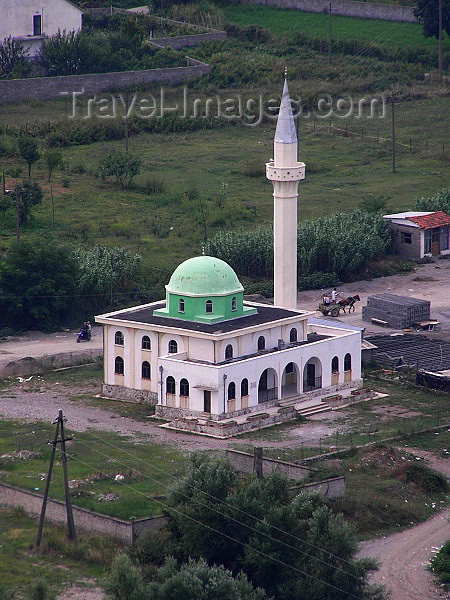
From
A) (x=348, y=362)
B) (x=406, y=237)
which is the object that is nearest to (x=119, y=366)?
(x=348, y=362)

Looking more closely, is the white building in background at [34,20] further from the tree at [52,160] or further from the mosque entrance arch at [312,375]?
the mosque entrance arch at [312,375]

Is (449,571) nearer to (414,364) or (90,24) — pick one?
(414,364)

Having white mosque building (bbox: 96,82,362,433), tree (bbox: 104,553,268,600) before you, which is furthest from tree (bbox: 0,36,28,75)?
tree (bbox: 104,553,268,600)

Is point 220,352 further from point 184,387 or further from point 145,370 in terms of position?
point 145,370

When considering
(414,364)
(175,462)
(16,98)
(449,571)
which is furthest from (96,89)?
(449,571)

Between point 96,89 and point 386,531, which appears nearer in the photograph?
point 386,531

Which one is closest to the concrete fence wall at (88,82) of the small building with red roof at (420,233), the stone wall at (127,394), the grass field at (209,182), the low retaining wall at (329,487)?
the grass field at (209,182)
